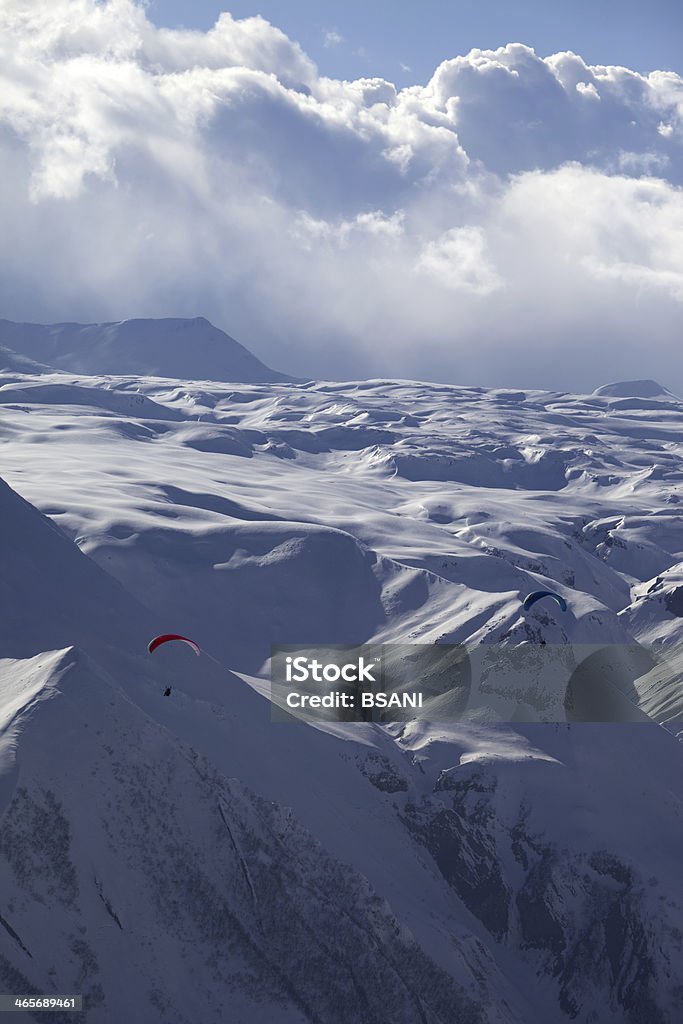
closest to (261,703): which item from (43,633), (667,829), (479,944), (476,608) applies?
(43,633)

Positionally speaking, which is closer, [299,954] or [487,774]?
[299,954]

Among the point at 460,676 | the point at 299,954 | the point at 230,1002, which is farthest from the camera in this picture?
the point at 460,676

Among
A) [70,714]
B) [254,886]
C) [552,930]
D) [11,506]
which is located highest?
[11,506]

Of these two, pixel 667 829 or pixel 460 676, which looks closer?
pixel 667 829

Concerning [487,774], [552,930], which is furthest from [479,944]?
[487,774]

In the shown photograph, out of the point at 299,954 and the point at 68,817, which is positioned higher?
the point at 68,817

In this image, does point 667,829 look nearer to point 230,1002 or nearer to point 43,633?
point 230,1002

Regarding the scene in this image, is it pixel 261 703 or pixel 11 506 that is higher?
pixel 11 506

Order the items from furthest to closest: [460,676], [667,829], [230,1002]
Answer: [460,676], [667,829], [230,1002]

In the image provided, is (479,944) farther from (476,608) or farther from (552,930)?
(476,608)
